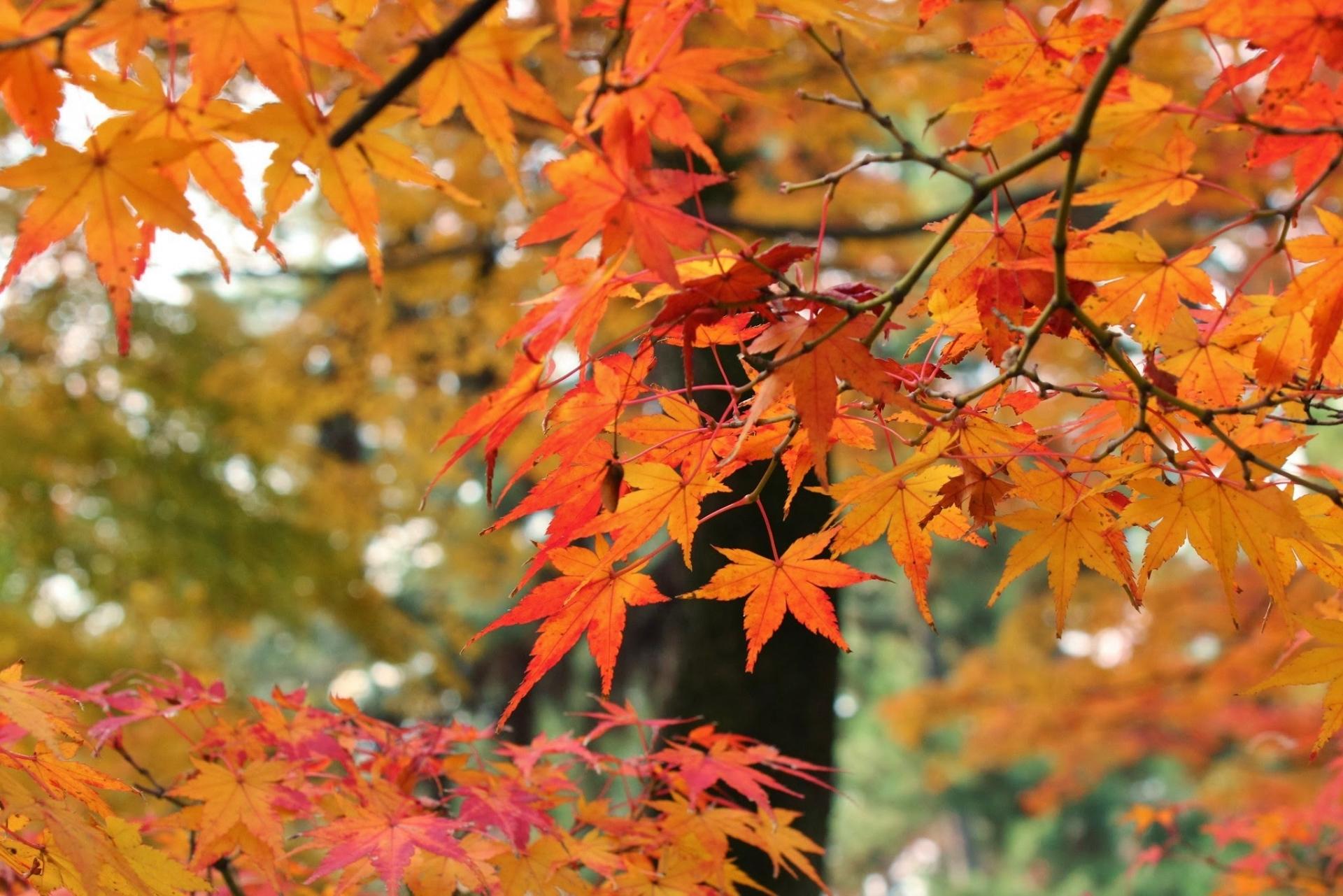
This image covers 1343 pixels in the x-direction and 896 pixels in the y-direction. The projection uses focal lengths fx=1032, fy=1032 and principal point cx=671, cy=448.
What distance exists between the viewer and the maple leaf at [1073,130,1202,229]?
0.77 metres

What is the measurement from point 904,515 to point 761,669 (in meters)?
1.47

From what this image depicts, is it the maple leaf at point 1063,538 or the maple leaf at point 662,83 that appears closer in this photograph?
the maple leaf at point 662,83

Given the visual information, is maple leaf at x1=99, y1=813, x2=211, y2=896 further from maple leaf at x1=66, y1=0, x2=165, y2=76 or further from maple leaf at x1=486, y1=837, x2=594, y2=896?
maple leaf at x1=66, y1=0, x2=165, y2=76

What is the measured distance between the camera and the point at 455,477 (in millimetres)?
6676

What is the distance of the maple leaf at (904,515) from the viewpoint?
2.79 feet

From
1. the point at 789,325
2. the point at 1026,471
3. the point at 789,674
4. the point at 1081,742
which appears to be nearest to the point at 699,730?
→ the point at 1026,471

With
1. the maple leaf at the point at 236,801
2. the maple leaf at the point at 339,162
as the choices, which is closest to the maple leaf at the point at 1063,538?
the maple leaf at the point at 339,162

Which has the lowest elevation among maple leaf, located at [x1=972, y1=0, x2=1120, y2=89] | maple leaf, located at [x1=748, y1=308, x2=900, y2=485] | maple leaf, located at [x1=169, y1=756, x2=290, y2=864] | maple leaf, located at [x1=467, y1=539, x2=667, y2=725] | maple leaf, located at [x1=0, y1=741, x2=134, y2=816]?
maple leaf, located at [x1=169, y1=756, x2=290, y2=864]

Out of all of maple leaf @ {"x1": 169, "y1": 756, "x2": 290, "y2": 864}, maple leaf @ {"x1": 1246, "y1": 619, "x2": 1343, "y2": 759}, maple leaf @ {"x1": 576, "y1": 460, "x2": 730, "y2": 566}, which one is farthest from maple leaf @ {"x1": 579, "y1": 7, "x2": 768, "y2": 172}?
maple leaf @ {"x1": 169, "y1": 756, "x2": 290, "y2": 864}

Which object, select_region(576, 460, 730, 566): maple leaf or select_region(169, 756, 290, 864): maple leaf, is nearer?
select_region(576, 460, 730, 566): maple leaf

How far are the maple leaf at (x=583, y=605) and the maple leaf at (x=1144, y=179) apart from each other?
48cm

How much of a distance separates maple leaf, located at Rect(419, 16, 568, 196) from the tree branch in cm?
3

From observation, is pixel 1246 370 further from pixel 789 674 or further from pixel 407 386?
pixel 407 386

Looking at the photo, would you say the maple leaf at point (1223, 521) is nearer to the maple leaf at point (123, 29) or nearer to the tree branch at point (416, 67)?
the tree branch at point (416, 67)
